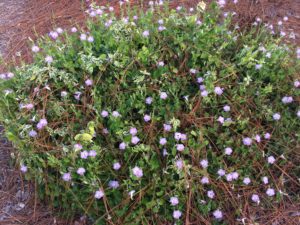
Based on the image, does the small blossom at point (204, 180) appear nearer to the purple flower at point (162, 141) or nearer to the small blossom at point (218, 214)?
the small blossom at point (218, 214)

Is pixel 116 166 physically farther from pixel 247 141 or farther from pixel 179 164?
pixel 247 141

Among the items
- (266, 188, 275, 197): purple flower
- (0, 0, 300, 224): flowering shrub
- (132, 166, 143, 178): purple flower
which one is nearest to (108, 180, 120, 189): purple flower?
(0, 0, 300, 224): flowering shrub

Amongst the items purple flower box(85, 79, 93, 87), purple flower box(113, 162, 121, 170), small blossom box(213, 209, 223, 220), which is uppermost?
purple flower box(85, 79, 93, 87)

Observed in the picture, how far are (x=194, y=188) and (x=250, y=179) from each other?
43cm

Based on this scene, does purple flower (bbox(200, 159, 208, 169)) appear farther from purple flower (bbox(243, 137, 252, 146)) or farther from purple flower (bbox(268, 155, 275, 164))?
purple flower (bbox(268, 155, 275, 164))

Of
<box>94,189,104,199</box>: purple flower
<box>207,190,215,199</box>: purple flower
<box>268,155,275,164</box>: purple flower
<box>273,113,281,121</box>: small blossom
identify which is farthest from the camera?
<box>273,113,281,121</box>: small blossom

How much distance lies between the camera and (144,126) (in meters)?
2.23

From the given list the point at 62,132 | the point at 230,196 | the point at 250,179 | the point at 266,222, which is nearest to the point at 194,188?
the point at 230,196

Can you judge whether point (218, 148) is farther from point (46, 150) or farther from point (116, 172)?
point (46, 150)

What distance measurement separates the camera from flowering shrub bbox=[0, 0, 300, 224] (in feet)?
6.81

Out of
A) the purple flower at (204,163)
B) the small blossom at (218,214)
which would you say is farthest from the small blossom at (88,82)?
the small blossom at (218,214)

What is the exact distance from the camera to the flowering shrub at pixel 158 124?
6.81 feet

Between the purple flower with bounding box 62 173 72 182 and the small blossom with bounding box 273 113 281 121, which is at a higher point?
the purple flower with bounding box 62 173 72 182

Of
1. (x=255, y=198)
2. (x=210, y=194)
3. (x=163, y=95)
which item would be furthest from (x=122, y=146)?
(x=255, y=198)
